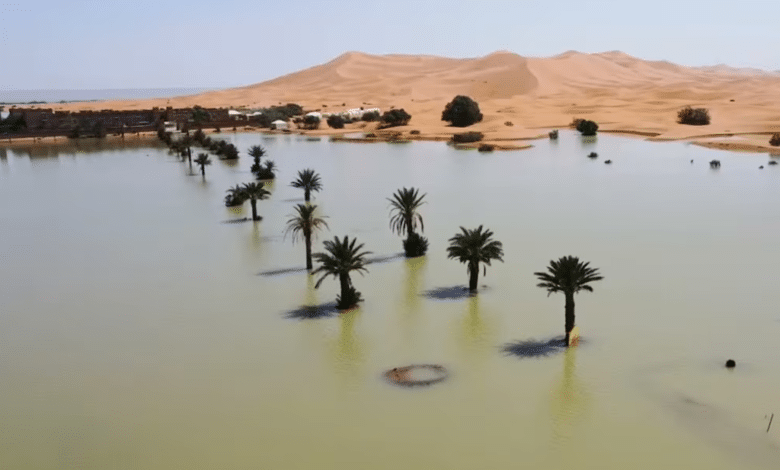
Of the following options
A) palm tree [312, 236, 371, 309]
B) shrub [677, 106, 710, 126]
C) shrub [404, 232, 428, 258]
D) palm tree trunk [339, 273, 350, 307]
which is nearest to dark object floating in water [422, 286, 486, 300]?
palm tree [312, 236, 371, 309]

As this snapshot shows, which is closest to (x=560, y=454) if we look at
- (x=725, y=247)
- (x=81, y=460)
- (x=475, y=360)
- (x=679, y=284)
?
(x=475, y=360)

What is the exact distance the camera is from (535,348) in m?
22.4

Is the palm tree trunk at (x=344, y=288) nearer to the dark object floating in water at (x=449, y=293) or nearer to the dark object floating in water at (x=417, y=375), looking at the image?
the dark object floating in water at (x=449, y=293)

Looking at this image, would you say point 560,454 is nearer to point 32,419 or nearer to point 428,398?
point 428,398

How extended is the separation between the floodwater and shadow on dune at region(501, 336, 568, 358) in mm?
315

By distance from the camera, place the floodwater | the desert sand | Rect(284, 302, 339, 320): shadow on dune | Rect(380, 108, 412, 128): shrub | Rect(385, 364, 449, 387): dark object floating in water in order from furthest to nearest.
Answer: Rect(380, 108, 412, 128): shrub < the desert sand < Rect(284, 302, 339, 320): shadow on dune < Rect(385, 364, 449, 387): dark object floating in water < the floodwater

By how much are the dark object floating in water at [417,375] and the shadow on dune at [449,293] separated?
6565mm

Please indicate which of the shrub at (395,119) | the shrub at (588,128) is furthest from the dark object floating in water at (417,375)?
the shrub at (395,119)

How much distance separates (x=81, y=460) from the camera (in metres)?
17.0

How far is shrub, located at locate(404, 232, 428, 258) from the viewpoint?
33531 millimetres

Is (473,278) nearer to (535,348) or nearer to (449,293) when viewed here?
(449,293)

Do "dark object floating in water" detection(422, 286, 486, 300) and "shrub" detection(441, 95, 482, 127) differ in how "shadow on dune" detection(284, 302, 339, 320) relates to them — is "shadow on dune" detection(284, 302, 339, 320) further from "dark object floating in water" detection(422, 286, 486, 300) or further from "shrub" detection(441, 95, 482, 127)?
"shrub" detection(441, 95, 482, 127)

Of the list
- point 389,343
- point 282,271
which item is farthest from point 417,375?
point 282,271

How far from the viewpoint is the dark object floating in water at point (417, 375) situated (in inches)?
794
